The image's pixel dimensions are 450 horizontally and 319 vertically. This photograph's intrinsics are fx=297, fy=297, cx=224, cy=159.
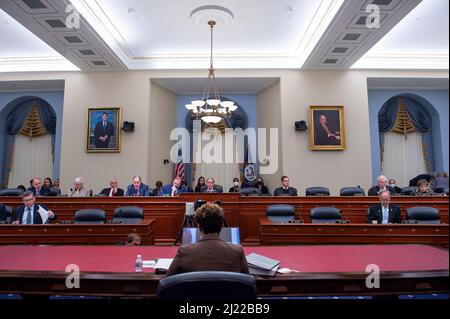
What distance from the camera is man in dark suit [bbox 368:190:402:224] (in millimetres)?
4742

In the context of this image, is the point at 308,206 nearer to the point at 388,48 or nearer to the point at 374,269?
the point at 374,269

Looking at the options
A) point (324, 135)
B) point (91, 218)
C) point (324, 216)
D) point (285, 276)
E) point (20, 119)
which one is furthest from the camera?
point (20, 119)

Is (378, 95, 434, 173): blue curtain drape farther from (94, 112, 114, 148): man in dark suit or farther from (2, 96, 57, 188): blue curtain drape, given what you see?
(2, 96, 57, 188): blue curtain drape

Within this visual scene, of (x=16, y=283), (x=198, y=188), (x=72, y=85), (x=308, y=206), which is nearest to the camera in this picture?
(x=16, y=283)

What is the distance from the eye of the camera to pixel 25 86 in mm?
9148

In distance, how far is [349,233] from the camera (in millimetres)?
4160

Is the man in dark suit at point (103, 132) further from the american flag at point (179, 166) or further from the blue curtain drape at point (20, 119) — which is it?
the blue curtain drape at point (20, 119)

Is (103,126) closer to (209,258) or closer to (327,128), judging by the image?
(327,128)

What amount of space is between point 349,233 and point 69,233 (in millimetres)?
3965

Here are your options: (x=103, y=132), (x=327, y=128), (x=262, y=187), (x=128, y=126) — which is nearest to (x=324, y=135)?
(x=327, y=128)

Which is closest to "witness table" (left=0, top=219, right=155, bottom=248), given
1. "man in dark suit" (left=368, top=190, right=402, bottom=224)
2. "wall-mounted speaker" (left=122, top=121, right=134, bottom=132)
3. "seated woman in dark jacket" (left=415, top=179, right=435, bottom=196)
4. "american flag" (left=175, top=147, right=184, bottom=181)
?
"man in dark suit" (left=368, top=190, right=402, bottom=224)
